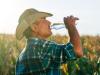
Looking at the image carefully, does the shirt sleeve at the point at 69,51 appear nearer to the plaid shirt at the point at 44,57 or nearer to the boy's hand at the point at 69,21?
the plaid shirt at the point at 44,57

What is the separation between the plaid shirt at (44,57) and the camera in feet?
12.2

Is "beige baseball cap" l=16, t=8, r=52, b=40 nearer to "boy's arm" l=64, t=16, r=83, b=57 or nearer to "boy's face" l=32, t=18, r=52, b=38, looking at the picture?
"boy's face" l=32, t=18, r=52, b=38

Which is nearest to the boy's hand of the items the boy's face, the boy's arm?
the boy's arm

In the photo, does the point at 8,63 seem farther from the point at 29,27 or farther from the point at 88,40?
the point at 29,27

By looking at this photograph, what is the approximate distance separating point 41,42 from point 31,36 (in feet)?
0.47

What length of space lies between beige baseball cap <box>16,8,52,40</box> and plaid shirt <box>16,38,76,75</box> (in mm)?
168

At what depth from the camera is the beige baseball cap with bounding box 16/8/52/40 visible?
3.90 m

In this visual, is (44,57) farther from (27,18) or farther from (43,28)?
(27,18)

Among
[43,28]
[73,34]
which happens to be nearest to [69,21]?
[73,34]

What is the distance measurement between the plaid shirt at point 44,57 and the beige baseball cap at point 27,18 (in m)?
0.17

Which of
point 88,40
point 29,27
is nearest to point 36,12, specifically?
point 29,27

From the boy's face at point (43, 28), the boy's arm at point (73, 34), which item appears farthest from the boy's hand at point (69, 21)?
the boy's face at point (43, 28)

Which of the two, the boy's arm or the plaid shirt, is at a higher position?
the boy's arm

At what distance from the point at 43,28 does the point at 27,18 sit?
0.20 metres
